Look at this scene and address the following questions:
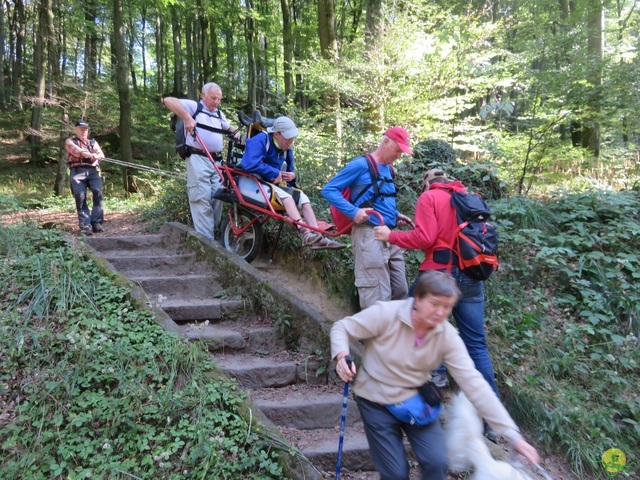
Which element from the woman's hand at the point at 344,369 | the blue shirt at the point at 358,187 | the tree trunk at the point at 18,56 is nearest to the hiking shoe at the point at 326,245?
the blue shirt at the point at 358,187

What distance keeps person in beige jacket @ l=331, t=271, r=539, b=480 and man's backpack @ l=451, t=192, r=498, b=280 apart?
42.6 inches

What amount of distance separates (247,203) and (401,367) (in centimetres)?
366

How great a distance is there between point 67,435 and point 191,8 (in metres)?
17.0

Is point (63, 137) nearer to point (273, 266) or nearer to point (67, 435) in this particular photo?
point (273, 266)

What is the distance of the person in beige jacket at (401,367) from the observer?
7.38 feet

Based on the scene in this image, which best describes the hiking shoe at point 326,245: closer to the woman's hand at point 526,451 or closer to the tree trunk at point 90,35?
the woman's hand at point 526,451

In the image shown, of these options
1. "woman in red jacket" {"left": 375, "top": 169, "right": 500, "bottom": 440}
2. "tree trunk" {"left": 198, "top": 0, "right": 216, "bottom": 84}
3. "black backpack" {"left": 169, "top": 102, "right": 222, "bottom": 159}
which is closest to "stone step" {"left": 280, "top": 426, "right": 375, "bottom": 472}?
"woman in red jacket" {"left": 375, "top": 169, "right": 500, "bottom": 440}

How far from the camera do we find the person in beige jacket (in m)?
2.25

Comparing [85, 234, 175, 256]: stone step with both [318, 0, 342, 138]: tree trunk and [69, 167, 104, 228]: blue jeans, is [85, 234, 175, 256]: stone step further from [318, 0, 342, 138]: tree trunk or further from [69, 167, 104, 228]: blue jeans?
[318, 0, 342, 138]: tree trunk

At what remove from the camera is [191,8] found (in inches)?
640

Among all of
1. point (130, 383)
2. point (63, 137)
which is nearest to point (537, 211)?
point (130, 383)

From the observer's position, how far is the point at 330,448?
324 cm

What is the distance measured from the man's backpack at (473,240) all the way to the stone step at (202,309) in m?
2.51

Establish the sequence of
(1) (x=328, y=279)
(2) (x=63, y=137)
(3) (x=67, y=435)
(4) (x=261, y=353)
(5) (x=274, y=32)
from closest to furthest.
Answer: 1. (3) (x=67, y=435)
2. (4) (x=261, y=353)
3. (1) (x=328, y=279)
4. (2) (x=63, y=137)
5. (5) (x=274, y=32)
